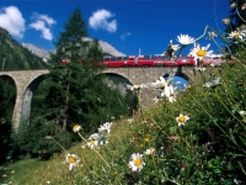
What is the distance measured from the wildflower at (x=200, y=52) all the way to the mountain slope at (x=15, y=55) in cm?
Result: 12793

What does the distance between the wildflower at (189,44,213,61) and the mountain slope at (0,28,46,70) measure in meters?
128

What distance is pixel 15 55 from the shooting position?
155m

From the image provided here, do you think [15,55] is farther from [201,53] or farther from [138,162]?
[201,53]

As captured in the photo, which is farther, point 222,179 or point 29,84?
point 29,84

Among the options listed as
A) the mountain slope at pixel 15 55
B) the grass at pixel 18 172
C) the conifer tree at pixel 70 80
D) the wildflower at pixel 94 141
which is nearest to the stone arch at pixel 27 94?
the conifer tree at pixel 70 80

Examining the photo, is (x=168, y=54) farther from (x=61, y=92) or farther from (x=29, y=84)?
(x=29, y=84)

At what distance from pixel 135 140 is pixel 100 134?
0.75m

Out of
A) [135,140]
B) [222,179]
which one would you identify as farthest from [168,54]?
[135,140]

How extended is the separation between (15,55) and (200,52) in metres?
157

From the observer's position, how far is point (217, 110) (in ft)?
7.63

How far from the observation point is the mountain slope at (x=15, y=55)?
133788 millimetres

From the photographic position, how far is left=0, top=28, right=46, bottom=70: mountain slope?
5267 inches

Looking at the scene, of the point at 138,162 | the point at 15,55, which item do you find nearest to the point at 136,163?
the point at 138,162

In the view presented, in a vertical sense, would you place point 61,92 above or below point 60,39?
below
